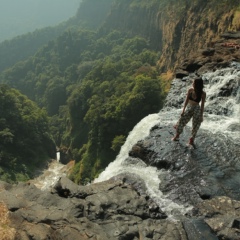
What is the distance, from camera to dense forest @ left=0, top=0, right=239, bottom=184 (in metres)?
30.5

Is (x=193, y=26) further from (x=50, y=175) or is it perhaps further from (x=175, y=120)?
(x=175, y=120)

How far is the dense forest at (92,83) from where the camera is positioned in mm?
30469

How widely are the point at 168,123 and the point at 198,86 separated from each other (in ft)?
13.2

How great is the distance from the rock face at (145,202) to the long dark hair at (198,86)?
2050 mm

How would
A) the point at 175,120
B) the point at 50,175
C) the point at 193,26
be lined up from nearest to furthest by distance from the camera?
the point at 175,120
the point at 193,26
the point at 50,175

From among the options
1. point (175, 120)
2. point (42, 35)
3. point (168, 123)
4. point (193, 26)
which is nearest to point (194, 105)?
point (168, 123)

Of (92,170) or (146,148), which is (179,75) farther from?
(92,170)

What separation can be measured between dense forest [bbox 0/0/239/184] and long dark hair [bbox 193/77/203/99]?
18.0 meters

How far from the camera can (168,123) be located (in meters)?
13.1

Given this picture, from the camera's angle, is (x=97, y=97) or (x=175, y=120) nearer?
(x=175, y=120)

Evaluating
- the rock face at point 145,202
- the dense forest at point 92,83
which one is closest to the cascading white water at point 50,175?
the dense forest at point 92,83

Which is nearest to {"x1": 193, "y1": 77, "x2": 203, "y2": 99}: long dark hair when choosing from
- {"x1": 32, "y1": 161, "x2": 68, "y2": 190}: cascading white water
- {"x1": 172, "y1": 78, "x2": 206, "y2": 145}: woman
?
{"x1": 172, "y1": 78, "x2": 206, "y2": 145}: woman

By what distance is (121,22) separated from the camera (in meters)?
115

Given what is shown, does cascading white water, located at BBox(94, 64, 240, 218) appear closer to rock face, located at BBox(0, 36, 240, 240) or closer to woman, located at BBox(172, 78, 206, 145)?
rock face, located at BBox(0, 36, 240, 240)
